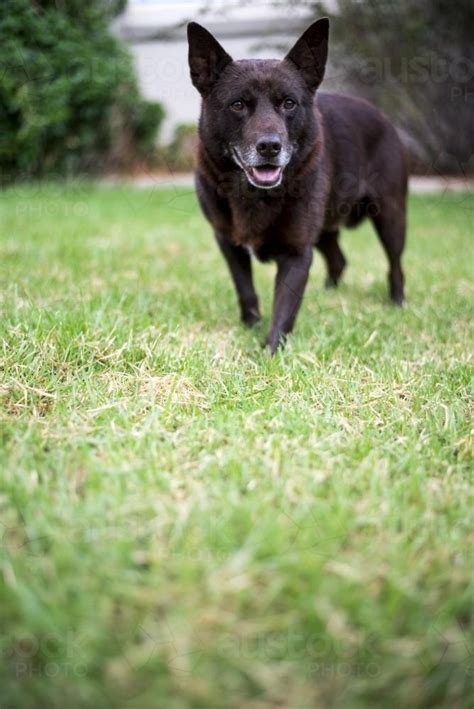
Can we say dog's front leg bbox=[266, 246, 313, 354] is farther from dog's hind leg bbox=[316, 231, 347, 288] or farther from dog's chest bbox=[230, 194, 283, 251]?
dog's hind leg bbox=[316, 231, 347, 288]

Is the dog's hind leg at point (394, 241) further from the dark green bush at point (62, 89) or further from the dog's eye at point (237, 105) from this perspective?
the dark green bush at point (62, 89)

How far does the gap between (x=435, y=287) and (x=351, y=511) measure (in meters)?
2.63

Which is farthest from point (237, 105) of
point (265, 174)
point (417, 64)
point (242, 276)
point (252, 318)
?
point (417, 64)

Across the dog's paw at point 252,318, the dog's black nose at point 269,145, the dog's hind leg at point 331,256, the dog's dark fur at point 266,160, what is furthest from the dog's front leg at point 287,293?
the dog's hind leg at point 331,256

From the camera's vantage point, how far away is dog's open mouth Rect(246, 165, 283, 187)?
2.40m

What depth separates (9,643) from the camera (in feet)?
3.52

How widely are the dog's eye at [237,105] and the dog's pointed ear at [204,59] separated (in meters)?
0.16

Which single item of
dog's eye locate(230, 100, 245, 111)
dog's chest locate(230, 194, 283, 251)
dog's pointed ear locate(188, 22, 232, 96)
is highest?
dog's pointed ear locate(188, 22, 232, 96)

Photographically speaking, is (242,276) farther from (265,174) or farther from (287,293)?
(265,174)

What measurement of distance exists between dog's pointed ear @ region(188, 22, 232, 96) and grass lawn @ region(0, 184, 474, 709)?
874mm

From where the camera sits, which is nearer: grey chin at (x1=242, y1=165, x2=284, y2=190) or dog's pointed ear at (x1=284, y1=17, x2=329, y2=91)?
grey chin at (x1=242, y1=165, x2=284, y2=190)

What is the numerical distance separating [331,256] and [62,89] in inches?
186

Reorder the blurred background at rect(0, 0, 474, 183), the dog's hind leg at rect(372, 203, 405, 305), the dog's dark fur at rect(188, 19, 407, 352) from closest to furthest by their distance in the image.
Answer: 1. the dog's dark fur at rect(188, 19, 407, 352)
2. the dog's hind leg at rect(372, 203, 405, 305)
3. the blurred background at rect(0, 0, 474, 183)

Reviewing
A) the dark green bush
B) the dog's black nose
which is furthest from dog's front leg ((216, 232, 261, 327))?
the dark green bush
